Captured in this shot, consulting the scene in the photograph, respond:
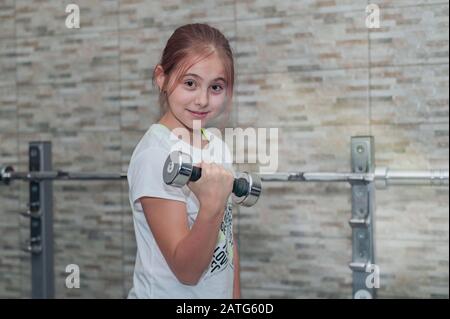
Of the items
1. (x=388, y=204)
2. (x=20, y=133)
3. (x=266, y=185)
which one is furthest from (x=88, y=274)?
(x=388, y=204)

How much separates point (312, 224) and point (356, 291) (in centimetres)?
42

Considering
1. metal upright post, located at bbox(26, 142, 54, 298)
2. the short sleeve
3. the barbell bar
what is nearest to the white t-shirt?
the short sleeve

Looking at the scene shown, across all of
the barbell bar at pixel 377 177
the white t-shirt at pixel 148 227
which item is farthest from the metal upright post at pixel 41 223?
the white t-shirt at pixel 148 227

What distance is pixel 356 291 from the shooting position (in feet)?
3.75

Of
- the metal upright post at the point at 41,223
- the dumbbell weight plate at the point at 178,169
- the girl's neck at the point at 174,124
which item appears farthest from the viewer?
the metal upright post at the point at 41,223

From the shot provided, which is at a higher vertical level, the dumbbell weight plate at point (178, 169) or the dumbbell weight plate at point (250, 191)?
the dumbbell weight plate at point (178, 169)

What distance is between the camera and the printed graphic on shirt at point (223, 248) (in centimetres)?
65

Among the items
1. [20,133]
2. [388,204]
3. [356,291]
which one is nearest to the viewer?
[356,291]

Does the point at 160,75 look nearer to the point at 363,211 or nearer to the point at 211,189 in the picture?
the point at 211,189

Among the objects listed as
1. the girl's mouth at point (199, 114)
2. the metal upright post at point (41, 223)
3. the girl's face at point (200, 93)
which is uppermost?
the girl's face at point (200, 93)

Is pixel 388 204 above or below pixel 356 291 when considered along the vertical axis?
above

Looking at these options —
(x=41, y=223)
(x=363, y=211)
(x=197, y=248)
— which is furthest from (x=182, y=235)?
(x=41, y=223)

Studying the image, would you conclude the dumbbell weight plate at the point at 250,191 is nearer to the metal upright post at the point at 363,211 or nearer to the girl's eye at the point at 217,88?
the girl's eye at the point at 217,88
